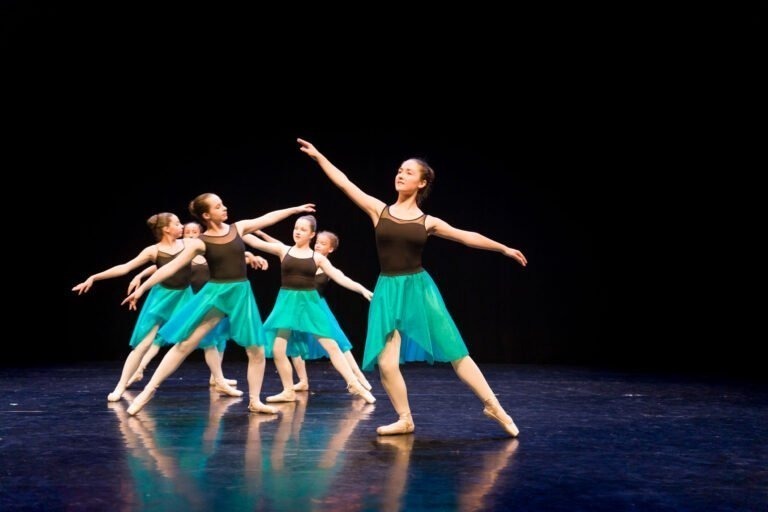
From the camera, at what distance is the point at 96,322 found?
8.48 meters

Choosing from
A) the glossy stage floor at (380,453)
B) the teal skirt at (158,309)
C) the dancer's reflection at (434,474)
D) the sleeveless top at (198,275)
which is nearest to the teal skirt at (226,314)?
the glossy stage floor at (380,453)

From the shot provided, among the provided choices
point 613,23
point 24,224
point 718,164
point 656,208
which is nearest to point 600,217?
point 656,208

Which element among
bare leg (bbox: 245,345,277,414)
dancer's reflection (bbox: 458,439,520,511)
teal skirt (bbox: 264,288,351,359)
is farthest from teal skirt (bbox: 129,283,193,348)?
dancer's reflection (bbox: 458,439,520,511)

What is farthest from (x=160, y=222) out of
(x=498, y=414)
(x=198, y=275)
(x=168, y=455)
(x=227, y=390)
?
(x=498, y=414)

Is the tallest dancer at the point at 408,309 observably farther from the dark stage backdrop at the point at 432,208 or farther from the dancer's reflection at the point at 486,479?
the dark stage backdrop at the point at 432,208

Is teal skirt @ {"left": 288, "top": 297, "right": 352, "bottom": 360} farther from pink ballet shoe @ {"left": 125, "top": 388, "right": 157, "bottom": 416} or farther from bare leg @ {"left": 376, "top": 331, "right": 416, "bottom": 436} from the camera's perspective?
bare leg @ {"left": 376, "top": 331, "right": 416, "bottom": 436}

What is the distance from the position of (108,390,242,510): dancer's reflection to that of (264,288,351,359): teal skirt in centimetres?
60

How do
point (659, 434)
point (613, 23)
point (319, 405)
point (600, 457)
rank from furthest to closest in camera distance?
1. point (613, 23)
2. point (319, 405)
3. point (659, 434)
4. point (600, 457)

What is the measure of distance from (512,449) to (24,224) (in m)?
6.57

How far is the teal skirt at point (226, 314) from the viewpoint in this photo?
430cm

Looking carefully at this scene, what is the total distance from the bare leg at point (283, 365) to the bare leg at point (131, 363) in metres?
0.86

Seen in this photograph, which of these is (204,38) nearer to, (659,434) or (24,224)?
(24,224)

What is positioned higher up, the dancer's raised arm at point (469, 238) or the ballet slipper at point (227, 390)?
the dancer's raised arm at point (469, 238)

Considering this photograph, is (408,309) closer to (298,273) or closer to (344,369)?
(344,369)
